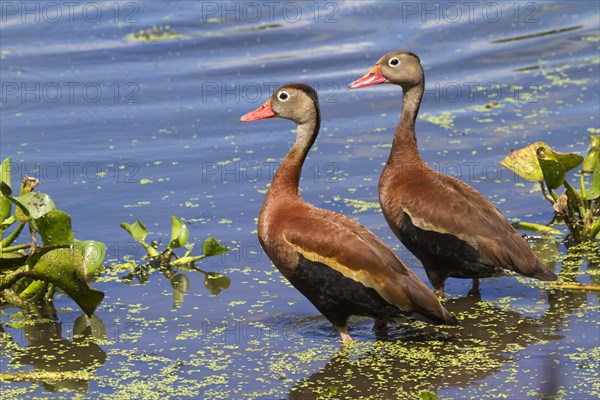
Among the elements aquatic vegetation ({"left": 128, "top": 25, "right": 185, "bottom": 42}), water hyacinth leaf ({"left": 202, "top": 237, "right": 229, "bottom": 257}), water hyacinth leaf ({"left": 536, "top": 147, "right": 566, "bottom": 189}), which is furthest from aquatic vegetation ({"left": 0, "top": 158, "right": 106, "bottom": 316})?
aquatic vegetation ({"left": 128, "top": 25, "right": 185, "bottom": 42})

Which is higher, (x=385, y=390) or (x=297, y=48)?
(x=297, y=48)

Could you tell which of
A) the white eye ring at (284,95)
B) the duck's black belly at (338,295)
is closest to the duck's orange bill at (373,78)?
the white eye ring at (284,95)

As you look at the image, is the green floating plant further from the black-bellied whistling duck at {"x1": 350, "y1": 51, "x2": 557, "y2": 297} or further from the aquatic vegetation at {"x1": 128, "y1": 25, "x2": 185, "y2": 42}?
the aquatic vegetation at {"x1": 128, "y1": 25, "x2": 185, "y2": 42}

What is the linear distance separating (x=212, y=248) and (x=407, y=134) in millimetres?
1572

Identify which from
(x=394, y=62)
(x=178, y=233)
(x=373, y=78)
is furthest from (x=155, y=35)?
(x=178, y=233)

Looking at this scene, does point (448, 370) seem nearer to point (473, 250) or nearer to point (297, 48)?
point (473, 250)

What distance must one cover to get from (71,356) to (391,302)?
1.67 metres

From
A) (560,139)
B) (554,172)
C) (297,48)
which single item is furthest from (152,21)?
(554,172)

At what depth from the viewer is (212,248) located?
286 inches

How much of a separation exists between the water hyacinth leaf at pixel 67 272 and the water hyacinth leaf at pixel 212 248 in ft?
3.87

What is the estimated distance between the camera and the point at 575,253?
771 cm

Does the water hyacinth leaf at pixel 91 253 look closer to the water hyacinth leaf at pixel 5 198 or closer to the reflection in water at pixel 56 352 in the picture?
the reflection in water at pixel 56 352

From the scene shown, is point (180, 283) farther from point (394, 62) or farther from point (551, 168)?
point (551, 168)

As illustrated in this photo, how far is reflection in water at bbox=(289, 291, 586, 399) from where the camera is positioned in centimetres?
574
